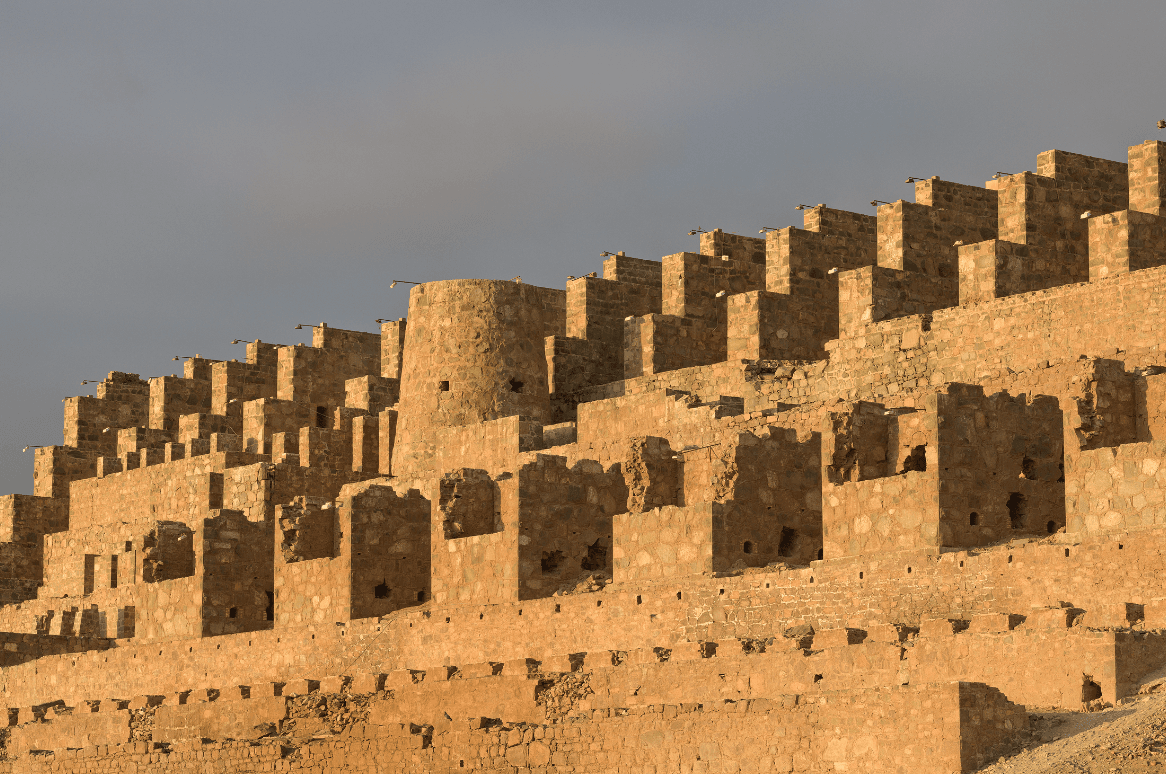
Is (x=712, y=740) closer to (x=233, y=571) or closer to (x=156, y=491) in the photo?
(x=233, y=571)

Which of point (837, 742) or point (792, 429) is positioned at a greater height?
point (792, 429)

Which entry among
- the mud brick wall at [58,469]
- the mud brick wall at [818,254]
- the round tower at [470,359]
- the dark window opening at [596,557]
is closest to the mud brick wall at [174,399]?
the mud brick wall at [58,469]

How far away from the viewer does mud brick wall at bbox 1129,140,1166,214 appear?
33.2 metres

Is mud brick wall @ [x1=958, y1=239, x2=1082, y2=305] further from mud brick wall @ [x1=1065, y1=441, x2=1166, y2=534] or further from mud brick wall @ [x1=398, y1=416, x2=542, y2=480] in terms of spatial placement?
mud brick wall @ [x1=1065, y1=441, x2=1166, y2=534]

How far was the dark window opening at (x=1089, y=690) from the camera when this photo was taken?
21.0m

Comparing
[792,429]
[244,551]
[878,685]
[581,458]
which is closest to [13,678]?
[244,551]

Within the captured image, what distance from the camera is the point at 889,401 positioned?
2920cm

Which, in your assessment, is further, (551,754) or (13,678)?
(13,678)

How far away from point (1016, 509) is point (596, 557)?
7.34 metres

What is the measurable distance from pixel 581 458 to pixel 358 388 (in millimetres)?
12874

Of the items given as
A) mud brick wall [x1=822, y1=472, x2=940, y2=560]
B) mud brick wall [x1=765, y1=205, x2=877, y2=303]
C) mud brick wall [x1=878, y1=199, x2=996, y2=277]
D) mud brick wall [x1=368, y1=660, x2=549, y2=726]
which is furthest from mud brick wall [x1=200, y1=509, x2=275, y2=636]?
mud brick wall [x1=822, y1=472, x2=940, y2=560]

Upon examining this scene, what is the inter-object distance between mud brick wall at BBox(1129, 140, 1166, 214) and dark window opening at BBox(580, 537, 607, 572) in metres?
9.34

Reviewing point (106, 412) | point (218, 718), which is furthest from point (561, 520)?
point (106, 412)

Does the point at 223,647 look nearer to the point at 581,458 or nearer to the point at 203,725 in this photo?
the point at 203,725
